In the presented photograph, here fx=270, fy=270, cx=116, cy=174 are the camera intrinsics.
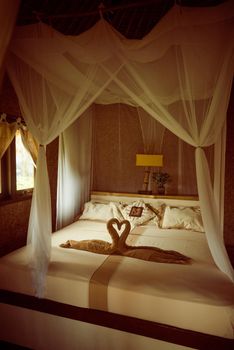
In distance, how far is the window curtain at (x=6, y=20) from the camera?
69.6 inches

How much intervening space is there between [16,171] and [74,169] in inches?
33.1

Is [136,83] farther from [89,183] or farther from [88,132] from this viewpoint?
[89,183]

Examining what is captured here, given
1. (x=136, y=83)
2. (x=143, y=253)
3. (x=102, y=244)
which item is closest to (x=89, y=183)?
(x=102, y=244)

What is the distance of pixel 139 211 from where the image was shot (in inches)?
148

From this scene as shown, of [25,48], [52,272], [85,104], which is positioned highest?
[25,48]

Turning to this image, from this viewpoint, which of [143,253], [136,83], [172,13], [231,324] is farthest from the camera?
[143,253]

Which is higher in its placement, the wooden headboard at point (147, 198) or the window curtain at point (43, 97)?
the window curtain at point (43, 97)

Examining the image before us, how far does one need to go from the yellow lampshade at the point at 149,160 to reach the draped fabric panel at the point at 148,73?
1.51 meters

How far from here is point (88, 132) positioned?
421 centimetres

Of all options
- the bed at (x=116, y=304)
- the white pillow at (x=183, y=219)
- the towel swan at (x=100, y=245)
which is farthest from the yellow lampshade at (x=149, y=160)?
the bed at (x=116, y=304)

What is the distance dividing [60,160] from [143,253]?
1.84 metres

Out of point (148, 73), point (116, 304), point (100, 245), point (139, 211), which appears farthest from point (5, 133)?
point (116, 304)

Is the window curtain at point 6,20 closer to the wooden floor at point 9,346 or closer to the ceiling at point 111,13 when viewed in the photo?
the ceiling at point 111,13

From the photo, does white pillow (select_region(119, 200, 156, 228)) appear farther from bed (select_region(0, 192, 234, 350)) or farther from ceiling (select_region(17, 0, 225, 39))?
ceiling (select_region(17, 0, 225, 39))
